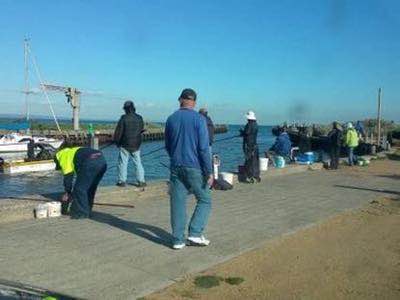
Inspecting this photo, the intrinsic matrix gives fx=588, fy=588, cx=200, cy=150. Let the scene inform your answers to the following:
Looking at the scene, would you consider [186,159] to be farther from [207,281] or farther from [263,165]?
[263,165]

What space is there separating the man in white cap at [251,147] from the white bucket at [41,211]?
6.59 meters

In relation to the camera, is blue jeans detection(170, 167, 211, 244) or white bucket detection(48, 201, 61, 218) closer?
blue jeans detection(170, 167, 211, 244)

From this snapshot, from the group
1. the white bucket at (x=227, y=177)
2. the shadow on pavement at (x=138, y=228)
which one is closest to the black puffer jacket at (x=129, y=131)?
the shadow on pavement at (x=138, y=228)

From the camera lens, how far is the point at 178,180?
23.4ft

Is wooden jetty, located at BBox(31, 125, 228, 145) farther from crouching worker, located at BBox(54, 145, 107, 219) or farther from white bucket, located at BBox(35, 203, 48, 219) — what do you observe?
crouching worker, located at BBox(54, 145, 107, 219)

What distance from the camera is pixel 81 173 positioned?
8.82m

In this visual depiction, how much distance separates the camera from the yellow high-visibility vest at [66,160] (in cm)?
891

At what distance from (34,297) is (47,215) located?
5.95m

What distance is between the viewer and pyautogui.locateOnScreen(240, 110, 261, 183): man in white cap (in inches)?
574

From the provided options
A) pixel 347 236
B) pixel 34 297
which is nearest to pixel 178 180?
pixel 347 236

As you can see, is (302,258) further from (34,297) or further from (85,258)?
(34,297)

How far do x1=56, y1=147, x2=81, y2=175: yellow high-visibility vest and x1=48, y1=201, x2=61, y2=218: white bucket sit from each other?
1.86 ft

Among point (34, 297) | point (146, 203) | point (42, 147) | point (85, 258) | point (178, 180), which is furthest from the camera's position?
point (42, 147)

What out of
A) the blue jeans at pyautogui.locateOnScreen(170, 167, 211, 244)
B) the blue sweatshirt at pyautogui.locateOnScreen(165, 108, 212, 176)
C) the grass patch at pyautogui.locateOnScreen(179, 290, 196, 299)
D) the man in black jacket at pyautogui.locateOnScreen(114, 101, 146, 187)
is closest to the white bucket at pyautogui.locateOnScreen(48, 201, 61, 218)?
the man in black jacket at pyautogui.locateOnScreen(114, 101, 146, 187)
